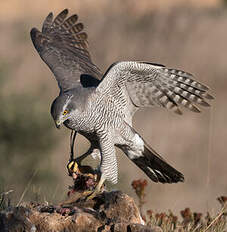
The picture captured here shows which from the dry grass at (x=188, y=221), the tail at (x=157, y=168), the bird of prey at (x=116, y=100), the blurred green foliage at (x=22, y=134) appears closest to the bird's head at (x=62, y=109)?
the bird of prey at (x=116, y=100)

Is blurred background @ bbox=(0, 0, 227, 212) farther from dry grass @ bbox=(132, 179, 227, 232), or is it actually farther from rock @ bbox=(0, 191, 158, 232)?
rock @ bbox=(0, 191, 158, 232)

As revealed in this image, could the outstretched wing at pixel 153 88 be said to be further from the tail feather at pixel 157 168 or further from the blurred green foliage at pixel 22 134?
the blurred green foliage at pixel 22 134

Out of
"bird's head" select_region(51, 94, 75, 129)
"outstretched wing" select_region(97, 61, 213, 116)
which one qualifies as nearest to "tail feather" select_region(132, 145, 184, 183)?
"outstretched wing" select_region(97, 61, 213, 116)

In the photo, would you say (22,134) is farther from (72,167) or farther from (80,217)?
(80,217)

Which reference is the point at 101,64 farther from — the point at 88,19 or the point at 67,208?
the point at 67,208

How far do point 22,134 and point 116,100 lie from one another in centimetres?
741

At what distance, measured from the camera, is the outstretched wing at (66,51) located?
659 cm

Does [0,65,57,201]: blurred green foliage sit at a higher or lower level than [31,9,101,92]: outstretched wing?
lower

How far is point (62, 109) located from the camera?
18.2 ft

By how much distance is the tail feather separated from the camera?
21.4ft

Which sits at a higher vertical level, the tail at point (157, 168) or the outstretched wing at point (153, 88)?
the outstretched wing at point (153, 88)

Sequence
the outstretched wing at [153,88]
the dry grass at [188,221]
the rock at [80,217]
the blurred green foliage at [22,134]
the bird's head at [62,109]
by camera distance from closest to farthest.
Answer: the rock at [80,217] < the dry grass at [188,221] < the bird's head at [62,109] < the outstretched wing at [153,88] < the blurred green foliage at [22,134]

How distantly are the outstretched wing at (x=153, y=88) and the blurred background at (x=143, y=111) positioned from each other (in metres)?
1.32

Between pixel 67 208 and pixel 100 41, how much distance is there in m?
16.6
